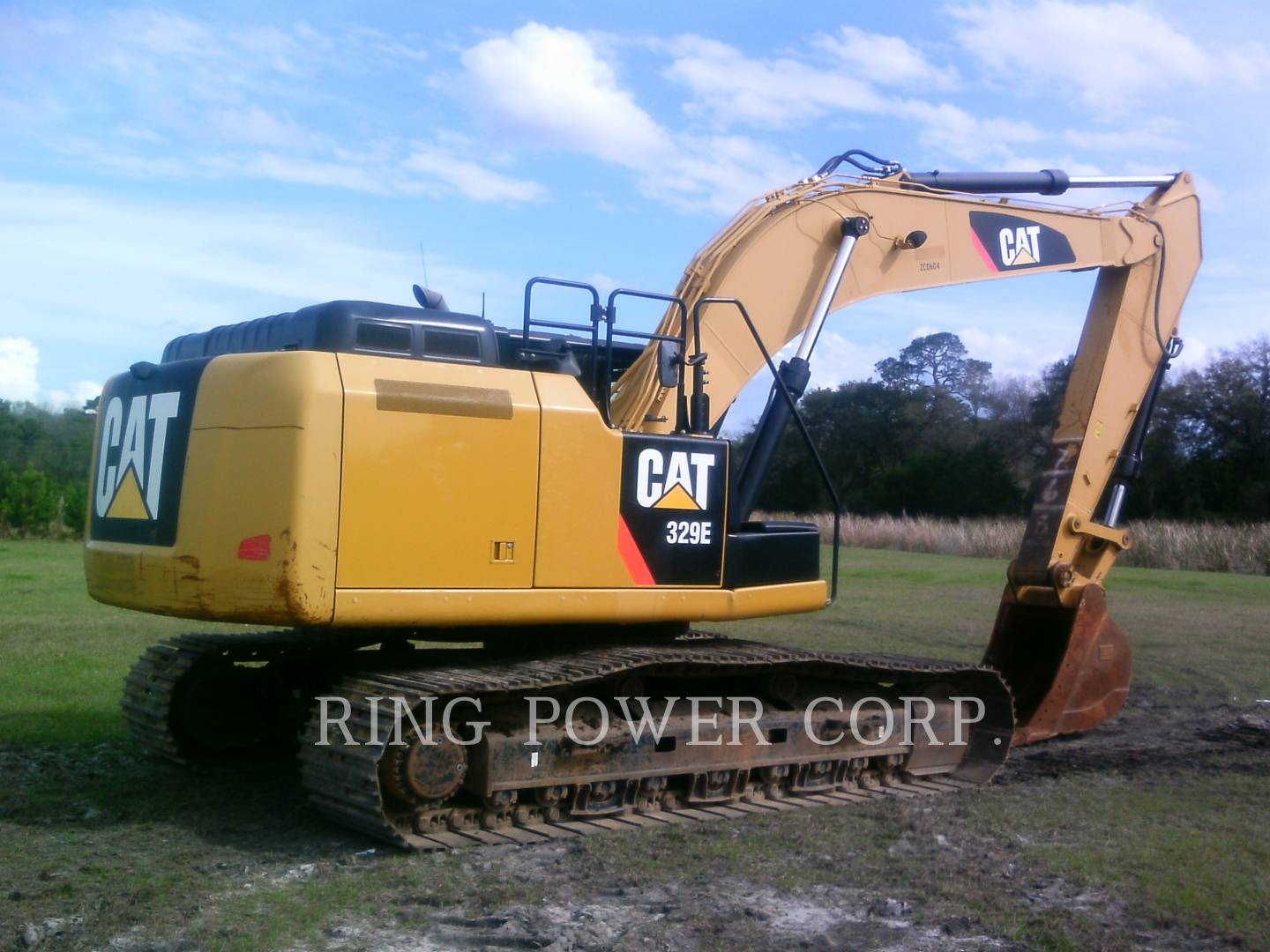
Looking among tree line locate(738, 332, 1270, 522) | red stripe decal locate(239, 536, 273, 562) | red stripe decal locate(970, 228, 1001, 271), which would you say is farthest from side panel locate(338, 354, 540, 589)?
tree line locate(738, 332, 1270, 522)

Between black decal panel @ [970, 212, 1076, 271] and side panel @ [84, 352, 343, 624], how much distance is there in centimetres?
496

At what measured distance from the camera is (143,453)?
6688mm

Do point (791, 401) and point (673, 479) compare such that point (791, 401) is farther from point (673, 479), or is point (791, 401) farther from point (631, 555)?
point (631, 555)

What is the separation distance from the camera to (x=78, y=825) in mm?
6574

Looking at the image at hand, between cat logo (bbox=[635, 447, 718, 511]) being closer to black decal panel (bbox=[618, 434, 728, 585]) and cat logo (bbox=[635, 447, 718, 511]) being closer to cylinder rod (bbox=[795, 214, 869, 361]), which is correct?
black decal panel (bbox=[618, 434, 728, 585])

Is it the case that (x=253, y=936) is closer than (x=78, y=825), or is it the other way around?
(x=253, y=936)

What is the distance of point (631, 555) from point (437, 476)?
3.89 feet

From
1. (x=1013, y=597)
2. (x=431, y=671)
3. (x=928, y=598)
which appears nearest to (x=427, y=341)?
(x=431, y=671)

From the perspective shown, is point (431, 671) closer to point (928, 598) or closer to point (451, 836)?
point (451, 836)

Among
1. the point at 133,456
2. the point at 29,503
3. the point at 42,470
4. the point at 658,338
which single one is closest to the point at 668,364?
the point at 658,338

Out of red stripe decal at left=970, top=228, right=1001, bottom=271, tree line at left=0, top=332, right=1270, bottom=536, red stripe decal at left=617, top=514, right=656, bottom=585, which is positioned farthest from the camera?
tree line at left=0, top=332, right=1270, bottom=536

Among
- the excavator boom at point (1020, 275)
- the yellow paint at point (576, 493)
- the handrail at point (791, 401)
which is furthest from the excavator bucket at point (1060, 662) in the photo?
the yellow paint at point (576, 493)

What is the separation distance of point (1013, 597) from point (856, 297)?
2.66 meters

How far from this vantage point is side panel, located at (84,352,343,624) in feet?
19.4
